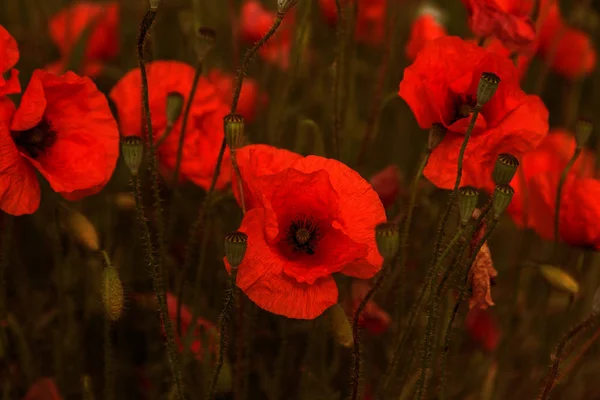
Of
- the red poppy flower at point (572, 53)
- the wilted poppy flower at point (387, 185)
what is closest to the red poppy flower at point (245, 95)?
the wilted poppy flower at point (387, 185)

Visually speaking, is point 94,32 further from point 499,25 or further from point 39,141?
point 499,25

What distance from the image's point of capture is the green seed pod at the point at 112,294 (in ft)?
2.41

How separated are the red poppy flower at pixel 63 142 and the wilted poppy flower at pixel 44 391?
0.25m

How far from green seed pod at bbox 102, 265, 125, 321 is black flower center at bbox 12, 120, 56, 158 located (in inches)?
6.9

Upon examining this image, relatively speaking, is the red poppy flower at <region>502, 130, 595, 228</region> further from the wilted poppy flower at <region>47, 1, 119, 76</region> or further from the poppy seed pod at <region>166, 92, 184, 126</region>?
the wilted poppy flower at <region>47, 1, 119, 76</region>

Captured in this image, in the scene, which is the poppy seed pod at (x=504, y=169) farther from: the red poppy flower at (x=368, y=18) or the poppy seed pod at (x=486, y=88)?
the red poppy flower at (x=368, y=18)

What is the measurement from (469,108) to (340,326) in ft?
0.88

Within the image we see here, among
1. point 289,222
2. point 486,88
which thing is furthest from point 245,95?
point 486,88

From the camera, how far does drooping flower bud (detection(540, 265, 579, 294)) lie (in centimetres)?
88

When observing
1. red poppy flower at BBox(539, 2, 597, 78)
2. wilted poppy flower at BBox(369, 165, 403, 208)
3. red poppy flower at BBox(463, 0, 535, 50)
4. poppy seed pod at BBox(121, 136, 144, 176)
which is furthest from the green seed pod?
red poppy flower at BBox(539, 2, 597, 78)

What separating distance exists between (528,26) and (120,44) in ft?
2.91

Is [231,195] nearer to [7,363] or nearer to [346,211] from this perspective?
[346,211]

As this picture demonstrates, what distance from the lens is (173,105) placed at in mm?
836

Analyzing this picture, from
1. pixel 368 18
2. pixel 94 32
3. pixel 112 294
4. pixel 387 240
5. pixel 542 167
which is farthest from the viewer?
pixel 368 18
